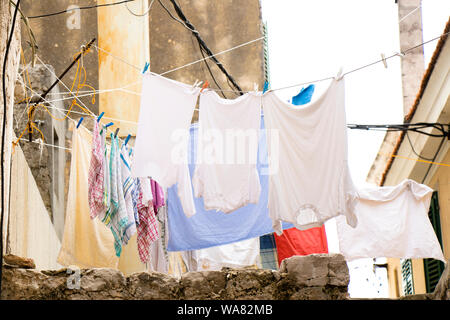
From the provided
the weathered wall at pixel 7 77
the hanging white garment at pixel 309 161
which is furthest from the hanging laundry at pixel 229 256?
the weathered wall at pixel 7 77

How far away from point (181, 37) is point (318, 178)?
10470 millimetres

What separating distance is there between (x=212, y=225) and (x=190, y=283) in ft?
10.5

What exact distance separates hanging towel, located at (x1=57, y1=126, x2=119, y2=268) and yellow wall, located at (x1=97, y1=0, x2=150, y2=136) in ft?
11.4

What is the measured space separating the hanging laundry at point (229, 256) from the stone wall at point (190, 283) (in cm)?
439

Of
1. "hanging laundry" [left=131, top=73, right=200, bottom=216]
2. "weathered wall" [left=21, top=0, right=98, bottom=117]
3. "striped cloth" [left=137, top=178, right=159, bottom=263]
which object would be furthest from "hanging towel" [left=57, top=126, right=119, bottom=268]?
"weathered wall" [left=21, top=0, right=98, bottom=117]

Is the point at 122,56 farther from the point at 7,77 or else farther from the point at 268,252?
the point at 7,77

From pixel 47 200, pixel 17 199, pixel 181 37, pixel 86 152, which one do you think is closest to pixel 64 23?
pixel 181 37

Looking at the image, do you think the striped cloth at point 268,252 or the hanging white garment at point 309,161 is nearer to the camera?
the hanging white garment at point 309,161

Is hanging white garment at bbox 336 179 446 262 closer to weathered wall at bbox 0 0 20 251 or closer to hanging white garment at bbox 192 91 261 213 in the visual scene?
hanging white garment at bbox 192 91 261 213

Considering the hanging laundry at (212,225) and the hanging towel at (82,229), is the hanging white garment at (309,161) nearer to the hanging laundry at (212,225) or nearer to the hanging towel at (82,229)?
the hanging laundry at (212,225)

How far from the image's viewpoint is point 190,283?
6.76 m

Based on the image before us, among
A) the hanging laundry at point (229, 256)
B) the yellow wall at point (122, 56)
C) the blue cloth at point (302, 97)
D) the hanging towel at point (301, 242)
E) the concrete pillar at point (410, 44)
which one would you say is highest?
the concrete pillar at point (410, 44)

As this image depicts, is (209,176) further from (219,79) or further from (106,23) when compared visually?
(219,79)

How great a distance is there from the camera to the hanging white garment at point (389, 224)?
11.2 meters
